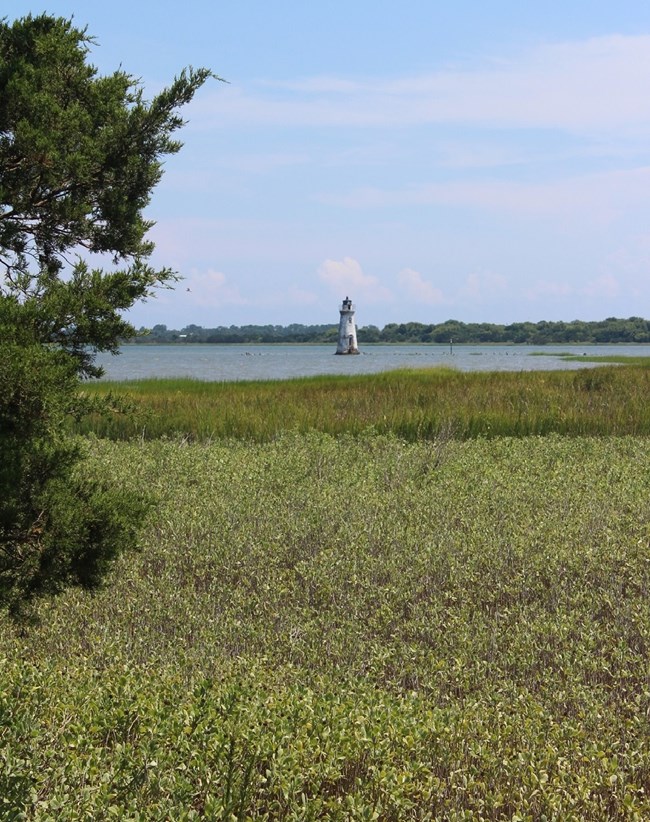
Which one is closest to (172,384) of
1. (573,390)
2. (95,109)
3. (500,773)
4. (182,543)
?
(573,390)

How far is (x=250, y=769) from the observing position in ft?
12.5

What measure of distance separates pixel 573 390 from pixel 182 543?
16.1 meters

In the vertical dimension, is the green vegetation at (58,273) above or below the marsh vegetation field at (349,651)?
above

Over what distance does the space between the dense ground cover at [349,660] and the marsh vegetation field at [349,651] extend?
0.02m

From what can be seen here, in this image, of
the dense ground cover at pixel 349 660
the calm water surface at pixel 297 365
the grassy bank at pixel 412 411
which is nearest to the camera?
the dense ground cover at pixel 349 660

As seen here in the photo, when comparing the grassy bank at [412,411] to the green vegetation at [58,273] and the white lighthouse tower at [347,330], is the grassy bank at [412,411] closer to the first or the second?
the green vegetation at [58,273]

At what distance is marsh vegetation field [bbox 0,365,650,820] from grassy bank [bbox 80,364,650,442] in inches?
144

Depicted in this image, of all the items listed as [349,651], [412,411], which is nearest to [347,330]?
[412,411]

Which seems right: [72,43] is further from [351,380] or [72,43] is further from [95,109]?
[351,380]

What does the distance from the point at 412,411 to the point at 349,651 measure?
12.7 meters

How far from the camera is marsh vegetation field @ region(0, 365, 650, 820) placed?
3.97m

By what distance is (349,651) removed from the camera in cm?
604

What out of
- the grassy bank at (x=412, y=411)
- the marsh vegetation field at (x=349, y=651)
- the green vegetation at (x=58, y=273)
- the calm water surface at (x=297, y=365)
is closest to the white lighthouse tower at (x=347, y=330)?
the calm water surface at (x=297, y=365)

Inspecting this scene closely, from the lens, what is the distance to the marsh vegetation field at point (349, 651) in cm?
397
